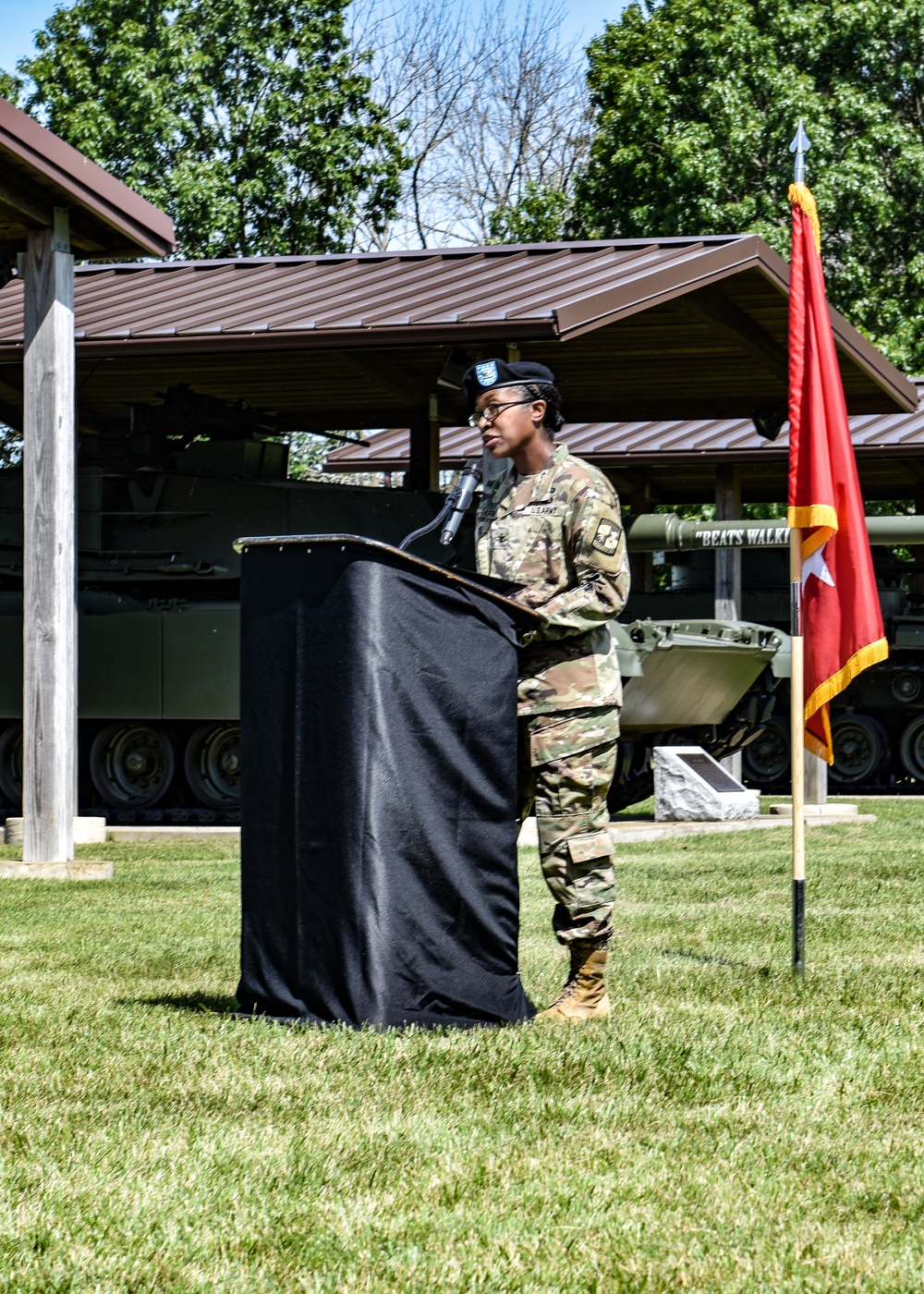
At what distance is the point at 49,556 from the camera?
10.5 meters

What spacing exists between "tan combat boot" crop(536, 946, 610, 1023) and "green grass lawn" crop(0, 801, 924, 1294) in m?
0.07

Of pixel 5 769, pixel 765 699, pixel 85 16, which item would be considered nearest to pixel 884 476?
pixel 765 699

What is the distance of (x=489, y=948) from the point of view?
5164 millimetres

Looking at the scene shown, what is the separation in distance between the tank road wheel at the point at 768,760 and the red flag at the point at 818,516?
14.9 meters

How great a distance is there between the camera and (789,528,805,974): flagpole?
6.38 metres

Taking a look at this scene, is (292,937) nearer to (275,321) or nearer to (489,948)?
(489,948)

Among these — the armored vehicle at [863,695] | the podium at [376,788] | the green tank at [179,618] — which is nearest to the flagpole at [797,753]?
the podium at [376,788]

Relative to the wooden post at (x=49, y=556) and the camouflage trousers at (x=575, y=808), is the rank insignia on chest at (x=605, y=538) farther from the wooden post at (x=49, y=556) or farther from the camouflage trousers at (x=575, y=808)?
the wooden post at (x=49, y=556)

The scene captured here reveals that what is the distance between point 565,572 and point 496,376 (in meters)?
0.63

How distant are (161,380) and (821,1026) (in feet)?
43.1

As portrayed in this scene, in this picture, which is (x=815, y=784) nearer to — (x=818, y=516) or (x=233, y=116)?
(x=818, y=516)

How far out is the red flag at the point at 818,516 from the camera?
6887mm

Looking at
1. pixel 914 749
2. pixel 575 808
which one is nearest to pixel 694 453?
pixel 914 749

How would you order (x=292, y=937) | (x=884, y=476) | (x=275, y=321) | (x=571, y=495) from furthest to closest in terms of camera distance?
(x=884, y=476) → (x=275, y=321) → (x=571, y=495) → (x=292, y=937)
